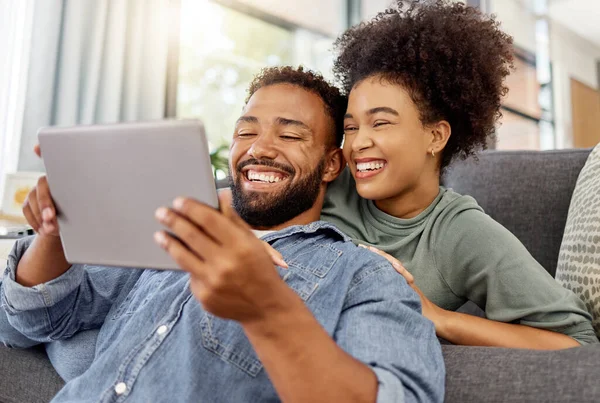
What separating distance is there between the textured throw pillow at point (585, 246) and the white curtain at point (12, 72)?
91.3 inches

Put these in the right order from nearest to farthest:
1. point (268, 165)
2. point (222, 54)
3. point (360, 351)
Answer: point (360, 351) < point (268, 165) < point (222, 54)

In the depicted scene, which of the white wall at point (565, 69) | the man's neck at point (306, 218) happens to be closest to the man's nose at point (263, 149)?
the man's neck at point (306, 218)

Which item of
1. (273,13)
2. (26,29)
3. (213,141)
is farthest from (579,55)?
(26,29)

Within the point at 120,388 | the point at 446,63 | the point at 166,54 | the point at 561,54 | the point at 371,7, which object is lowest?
the point at 120,388

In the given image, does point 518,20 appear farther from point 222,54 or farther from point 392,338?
point 392,338

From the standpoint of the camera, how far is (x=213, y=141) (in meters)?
3.70

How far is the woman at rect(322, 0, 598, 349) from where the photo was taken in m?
1.02

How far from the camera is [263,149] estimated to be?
120 cm

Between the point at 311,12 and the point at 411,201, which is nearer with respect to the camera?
the point at 411,201

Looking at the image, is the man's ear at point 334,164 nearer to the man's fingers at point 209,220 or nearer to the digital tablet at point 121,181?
the digital tablet at point 121,181

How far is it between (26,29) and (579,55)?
633 centimetres

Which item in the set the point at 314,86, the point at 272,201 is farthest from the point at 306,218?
the point at 314,86

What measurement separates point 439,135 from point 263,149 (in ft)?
1.37

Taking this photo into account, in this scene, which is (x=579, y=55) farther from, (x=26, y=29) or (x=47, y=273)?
(x=47, y=273)
